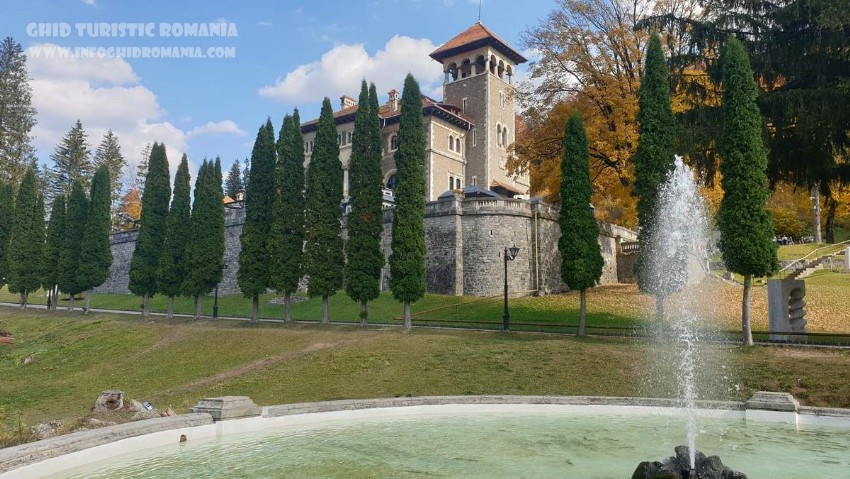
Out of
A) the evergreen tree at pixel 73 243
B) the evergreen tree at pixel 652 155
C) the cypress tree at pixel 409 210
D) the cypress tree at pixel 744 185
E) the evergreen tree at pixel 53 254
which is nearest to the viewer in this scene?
the cypress tree at pixel 744 185

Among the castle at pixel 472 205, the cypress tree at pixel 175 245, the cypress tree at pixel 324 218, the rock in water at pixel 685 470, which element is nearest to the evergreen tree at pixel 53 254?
the castle at pixel 472 205

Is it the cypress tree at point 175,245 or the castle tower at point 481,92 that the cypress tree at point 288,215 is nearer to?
A: the cypress tree at point 175,245

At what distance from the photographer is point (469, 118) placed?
54875 millimetres

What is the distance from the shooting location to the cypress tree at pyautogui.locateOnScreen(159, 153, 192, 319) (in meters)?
32.6

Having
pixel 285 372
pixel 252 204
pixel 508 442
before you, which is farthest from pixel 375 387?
pixel 252 204

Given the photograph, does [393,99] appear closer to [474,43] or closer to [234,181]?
[474,43]

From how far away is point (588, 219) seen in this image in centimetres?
2220

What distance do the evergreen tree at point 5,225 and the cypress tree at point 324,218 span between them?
30264 mm

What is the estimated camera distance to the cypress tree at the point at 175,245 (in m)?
32.6

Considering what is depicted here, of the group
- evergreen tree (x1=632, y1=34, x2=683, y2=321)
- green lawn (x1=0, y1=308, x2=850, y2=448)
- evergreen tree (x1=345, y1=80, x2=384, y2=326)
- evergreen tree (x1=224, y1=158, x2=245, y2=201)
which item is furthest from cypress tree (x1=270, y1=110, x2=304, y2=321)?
evergreen tree (x1=224, y1=158, x2=245, y2=201)

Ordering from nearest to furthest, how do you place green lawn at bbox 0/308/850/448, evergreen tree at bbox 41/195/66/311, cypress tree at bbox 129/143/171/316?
1. green lawn at bbox 0/308/850/448
2. cypress tree at bbox 129/143/171/316
3. evergreen tree at bbox 41/195/66/311

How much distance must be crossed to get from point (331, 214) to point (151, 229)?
567 inches

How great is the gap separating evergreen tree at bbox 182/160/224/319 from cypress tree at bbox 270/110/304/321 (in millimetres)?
5199

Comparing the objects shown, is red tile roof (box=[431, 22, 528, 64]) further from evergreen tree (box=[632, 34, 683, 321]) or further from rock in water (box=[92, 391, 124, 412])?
rock in water (box=[92, 391, 124, 412])
